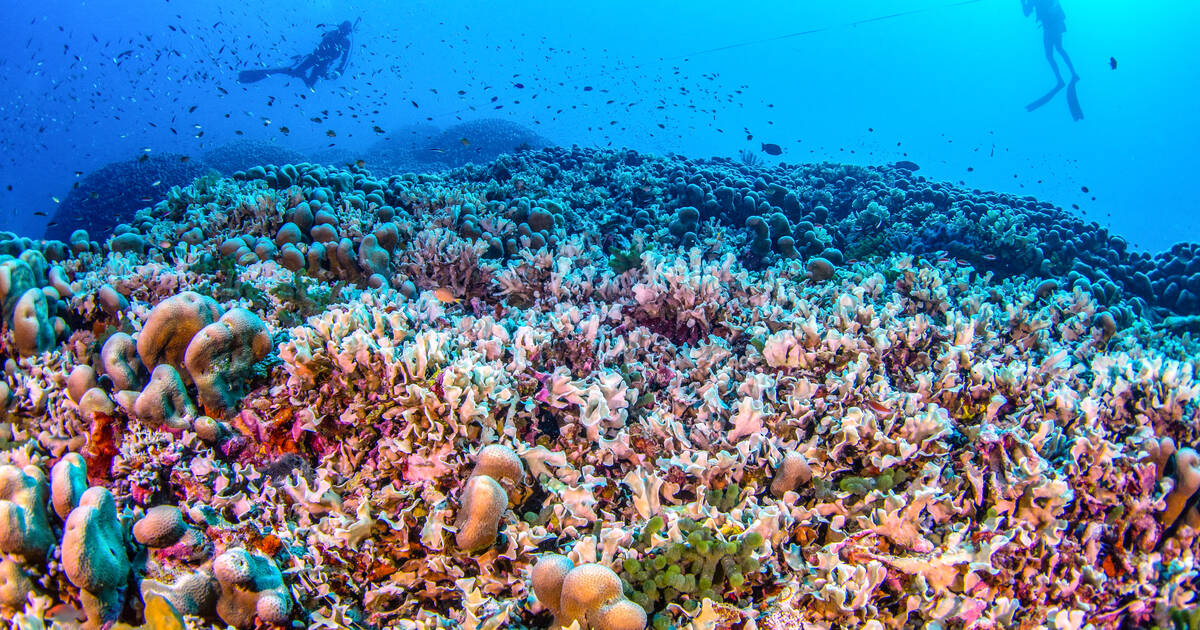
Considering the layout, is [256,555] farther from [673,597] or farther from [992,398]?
[992,398]

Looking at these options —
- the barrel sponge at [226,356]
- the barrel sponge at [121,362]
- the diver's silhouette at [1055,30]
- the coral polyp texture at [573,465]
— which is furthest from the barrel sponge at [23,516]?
the diver's silhouette at [1055,30]

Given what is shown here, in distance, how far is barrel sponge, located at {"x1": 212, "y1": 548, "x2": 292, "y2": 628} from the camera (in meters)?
1.92

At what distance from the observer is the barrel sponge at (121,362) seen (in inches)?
117

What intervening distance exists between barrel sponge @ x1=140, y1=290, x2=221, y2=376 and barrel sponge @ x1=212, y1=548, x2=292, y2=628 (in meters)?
1.73

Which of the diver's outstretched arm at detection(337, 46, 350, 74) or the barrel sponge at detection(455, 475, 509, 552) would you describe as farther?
the diver's outstretched arm at detection(337, 46, 350, 74)

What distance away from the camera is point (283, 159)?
26.9m

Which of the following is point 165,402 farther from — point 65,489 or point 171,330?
point 65,489

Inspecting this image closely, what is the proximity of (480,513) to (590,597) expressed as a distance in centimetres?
60

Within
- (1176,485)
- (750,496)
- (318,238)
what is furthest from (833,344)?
(318,238)

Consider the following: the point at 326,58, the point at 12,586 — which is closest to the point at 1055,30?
the point at 326,58

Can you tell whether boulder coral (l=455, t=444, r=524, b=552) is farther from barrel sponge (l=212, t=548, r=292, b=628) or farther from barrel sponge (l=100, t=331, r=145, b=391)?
barrel sponge (l=100, t=331, r=145, b=391)

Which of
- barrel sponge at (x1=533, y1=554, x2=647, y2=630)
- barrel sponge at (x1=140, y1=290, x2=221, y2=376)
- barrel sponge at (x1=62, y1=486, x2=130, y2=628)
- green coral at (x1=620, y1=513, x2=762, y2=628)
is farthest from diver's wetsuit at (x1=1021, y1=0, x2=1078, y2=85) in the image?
barrel sponge at (x1=62, y1=486, x2=130, y2=628)

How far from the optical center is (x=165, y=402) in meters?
2.81

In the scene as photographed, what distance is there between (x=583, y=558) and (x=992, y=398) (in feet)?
9.16
